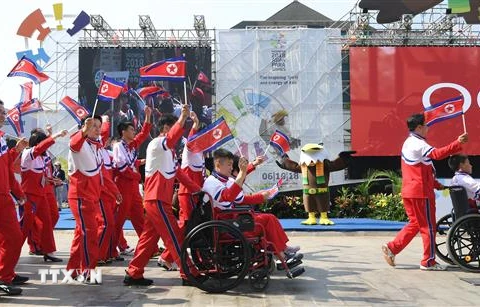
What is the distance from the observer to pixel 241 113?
16891 mm

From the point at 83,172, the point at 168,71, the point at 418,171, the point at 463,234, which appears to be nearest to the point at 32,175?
the point at 83,172

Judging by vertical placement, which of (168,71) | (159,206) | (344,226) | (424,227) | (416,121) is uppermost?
(168,71)

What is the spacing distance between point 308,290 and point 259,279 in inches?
18.2

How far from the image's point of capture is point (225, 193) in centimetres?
418

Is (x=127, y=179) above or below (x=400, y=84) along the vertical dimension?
below

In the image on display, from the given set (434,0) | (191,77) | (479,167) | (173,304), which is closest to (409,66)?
(434,0)

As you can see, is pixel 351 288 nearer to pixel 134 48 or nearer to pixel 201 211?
pixel 201 211

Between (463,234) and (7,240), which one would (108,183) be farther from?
(463,234)

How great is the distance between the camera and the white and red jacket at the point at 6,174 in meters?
4.20

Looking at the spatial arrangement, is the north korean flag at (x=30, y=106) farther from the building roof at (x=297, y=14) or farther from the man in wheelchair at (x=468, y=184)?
the building roof at (x=297, y=14)

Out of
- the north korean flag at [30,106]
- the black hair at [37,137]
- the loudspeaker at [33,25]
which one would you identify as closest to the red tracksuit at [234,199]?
the black hair at [37,137]

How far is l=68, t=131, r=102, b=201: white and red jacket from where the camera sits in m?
4.53

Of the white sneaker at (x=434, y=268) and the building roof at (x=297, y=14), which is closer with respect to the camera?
the white sneaker at (x=434, y=268)

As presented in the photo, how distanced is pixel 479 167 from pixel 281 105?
6455 mm
